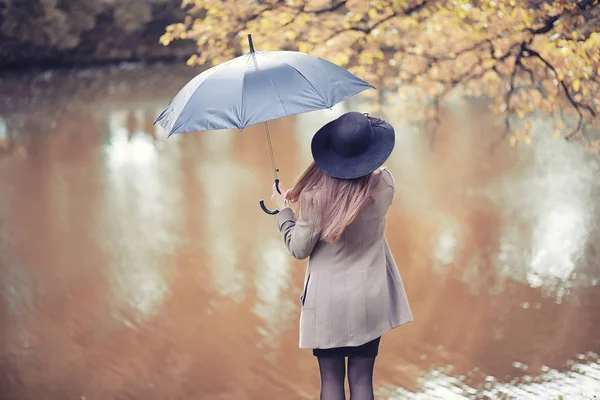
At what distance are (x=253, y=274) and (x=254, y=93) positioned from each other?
3.47m

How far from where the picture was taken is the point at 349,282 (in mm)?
2463

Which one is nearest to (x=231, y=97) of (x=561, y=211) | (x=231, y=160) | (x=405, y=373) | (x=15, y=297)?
(x=405, y=373)

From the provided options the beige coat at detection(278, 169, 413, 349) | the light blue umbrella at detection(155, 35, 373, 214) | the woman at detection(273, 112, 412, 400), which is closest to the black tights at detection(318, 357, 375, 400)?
the woman at detection(273, 112, 412, 400)

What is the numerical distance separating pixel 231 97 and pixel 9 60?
60.5 ft

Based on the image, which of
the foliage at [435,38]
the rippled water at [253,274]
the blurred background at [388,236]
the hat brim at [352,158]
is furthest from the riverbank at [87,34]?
the hat brim at [352,158]

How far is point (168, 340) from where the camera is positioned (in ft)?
16.1

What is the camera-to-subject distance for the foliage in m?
4.82

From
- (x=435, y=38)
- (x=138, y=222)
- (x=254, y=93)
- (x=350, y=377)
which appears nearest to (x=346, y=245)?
(x=350, y=377)

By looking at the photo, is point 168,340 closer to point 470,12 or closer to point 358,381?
point 358,381

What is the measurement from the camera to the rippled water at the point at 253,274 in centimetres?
431

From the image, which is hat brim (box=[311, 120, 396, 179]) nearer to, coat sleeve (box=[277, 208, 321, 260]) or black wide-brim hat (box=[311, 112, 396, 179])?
black wide-brim hat (box=[311, 112, 396, 179])

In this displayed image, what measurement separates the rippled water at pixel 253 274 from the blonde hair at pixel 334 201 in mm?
1905

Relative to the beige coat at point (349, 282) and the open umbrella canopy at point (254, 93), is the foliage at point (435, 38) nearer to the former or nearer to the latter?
the open umbrella canopy at point (254, 93)

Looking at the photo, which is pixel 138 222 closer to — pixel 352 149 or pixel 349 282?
pixel 349 282
